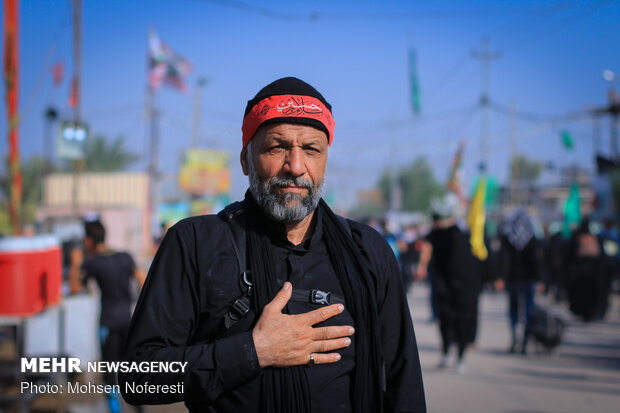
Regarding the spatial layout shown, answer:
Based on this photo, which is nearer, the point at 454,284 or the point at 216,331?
the point at 216,331

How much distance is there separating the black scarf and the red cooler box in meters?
4.46

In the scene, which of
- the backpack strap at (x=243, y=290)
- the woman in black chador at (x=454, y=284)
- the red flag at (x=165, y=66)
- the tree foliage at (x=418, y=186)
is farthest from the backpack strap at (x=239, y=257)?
the tree foliage at (x=418, y=186)

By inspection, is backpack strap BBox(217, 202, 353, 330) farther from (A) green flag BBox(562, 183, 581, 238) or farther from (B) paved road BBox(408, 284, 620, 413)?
(A) green flag BBox(562, 183, 581, 238)

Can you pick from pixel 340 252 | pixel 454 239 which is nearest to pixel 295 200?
pixel 340 252

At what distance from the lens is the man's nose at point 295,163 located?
219 centimetres

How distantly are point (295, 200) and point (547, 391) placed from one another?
5.82m

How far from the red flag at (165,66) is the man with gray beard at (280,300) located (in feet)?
83.0

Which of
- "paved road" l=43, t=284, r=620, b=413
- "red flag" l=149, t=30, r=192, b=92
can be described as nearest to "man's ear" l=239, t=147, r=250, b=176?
"paved road" l=43, t=284, r=620, b=413

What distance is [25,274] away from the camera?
6.01m

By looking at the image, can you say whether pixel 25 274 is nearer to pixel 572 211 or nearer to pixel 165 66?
pixel 572 211

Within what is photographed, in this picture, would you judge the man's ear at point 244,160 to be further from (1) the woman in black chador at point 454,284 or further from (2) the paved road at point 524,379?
(1) the woman in black chador at point 454,284

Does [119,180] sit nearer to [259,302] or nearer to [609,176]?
[609,176]

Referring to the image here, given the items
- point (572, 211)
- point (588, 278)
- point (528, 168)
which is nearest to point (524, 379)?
point (588, 278)

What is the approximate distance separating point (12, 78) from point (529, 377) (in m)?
8.21
